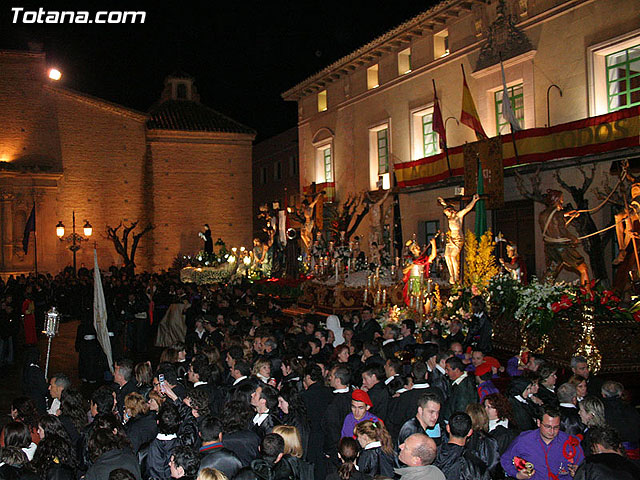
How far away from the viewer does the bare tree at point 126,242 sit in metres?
34.9

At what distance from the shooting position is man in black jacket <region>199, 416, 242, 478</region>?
4.66 metres

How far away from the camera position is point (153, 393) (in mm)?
6473

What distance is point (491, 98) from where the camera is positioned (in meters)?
21.6

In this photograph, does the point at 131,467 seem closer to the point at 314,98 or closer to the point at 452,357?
the point at 452,357

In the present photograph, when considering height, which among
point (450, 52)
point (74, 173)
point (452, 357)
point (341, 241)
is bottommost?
point (452, 357)

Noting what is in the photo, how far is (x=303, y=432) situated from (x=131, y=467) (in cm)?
186

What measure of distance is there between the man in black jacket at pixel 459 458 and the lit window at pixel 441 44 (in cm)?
2102

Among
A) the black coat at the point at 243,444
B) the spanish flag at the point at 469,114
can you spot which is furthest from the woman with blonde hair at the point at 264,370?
the spanish flag at the point at 469,114

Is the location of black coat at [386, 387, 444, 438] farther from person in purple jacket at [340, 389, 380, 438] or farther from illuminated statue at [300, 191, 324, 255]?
illuminated statue at [300, 191, 324, 255]

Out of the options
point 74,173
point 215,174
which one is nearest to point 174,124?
point 215,174

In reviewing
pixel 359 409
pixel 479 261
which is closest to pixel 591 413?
pixel 359 409

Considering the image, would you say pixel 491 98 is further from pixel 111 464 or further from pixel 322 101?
pixel 111 464

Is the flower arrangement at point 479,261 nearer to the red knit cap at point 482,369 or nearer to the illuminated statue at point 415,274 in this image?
the illuminated statue at point 415,274

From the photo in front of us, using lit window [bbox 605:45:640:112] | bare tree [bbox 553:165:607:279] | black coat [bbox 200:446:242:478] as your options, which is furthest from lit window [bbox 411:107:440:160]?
black coat [bbox 200:446:242:478]
